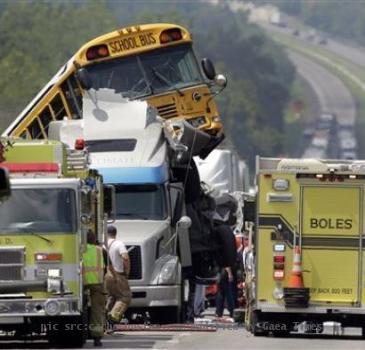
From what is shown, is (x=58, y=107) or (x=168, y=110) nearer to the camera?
(x=58, y=107)

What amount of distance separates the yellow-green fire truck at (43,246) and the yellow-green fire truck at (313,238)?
134 inches

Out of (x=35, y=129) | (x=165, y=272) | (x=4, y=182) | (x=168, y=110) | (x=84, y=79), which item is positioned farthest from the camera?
(x=168, y=110)

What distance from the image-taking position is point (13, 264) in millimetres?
23875

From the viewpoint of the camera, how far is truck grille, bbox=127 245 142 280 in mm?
30531

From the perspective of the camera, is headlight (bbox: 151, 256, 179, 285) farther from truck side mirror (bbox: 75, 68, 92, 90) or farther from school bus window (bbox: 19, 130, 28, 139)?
school bus window (bbox: 19, 130, 28, 139)

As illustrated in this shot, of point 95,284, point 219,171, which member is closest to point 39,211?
point 95,284

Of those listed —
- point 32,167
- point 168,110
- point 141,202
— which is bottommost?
point 141,202

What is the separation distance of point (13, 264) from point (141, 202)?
26.2 ft

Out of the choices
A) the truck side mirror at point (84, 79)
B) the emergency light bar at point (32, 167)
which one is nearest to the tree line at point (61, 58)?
the truck side mirror at point (84, 79)

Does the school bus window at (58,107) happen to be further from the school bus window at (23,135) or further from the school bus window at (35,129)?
the school bus window at (23,135)

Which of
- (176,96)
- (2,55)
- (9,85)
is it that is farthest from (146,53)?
(2,55)

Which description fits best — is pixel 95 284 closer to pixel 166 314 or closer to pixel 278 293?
pixel 278 293

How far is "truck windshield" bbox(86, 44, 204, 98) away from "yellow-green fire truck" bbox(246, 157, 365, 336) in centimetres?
1045

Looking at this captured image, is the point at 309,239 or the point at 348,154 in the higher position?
the point at 309,239
